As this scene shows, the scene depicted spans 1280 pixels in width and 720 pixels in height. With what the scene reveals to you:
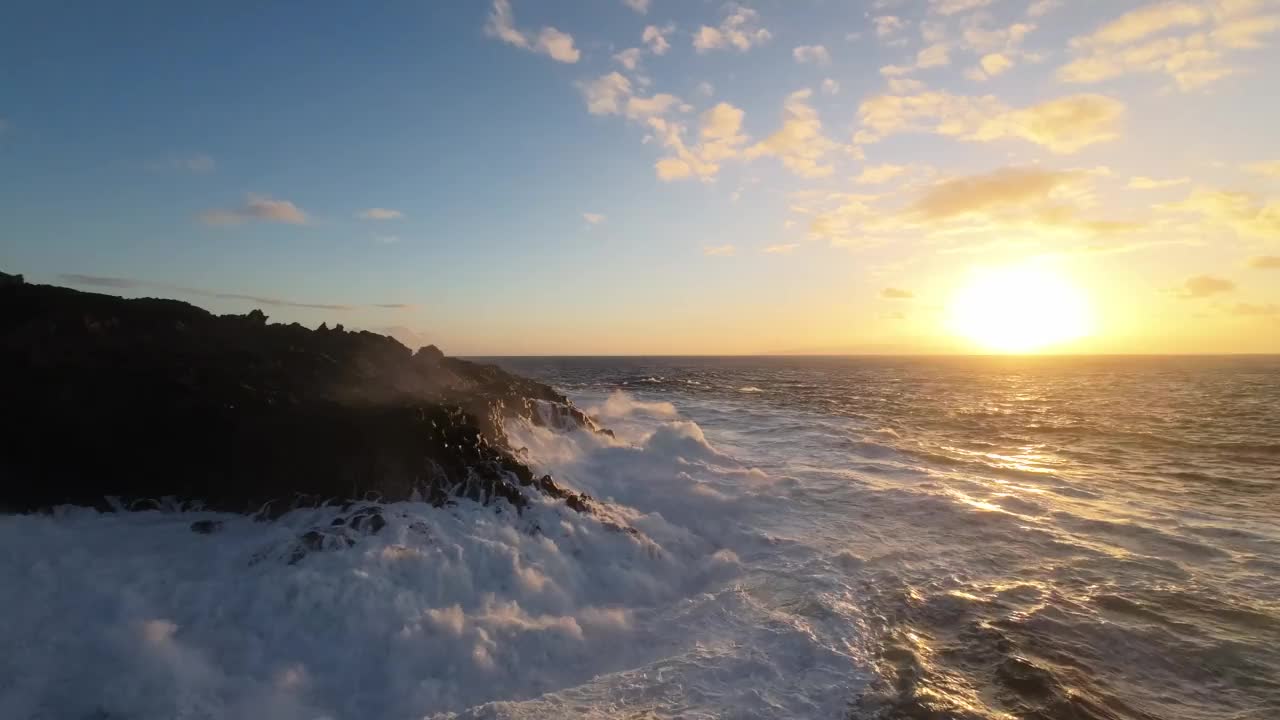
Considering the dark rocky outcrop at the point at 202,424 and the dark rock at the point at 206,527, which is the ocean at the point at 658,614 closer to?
the dark rock at the point at 206,527

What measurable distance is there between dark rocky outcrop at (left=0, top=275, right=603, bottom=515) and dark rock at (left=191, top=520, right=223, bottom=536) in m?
0.36

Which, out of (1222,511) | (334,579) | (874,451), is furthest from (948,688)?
(874,451)

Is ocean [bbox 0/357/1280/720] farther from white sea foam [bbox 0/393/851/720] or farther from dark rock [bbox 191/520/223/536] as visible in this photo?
dark rock [bbox 191/520/223/536]

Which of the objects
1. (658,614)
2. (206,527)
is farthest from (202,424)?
(658,614)

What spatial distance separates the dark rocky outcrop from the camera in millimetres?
7617

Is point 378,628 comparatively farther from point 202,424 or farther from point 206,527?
point 202,424

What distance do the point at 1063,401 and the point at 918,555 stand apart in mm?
40724

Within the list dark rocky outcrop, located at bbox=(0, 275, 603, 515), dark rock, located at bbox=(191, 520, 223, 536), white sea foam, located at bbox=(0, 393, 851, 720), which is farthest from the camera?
dark rocky outcrop, located at bbox=(0, 275, 603, 515)

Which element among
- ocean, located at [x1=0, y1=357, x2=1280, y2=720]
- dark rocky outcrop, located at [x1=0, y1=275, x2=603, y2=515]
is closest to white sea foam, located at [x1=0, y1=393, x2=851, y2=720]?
ocean, located at [x1=0, y1=357, x2=1280, y2=720]

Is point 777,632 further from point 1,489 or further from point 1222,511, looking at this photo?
point 1222,511

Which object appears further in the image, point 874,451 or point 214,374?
point 874,451

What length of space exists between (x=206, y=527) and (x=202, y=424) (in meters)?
1.82

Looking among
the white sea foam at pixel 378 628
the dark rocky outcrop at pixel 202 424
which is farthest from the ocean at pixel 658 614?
the dark rocky outcrop at pixel 202 424

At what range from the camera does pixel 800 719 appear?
5.41 metres
